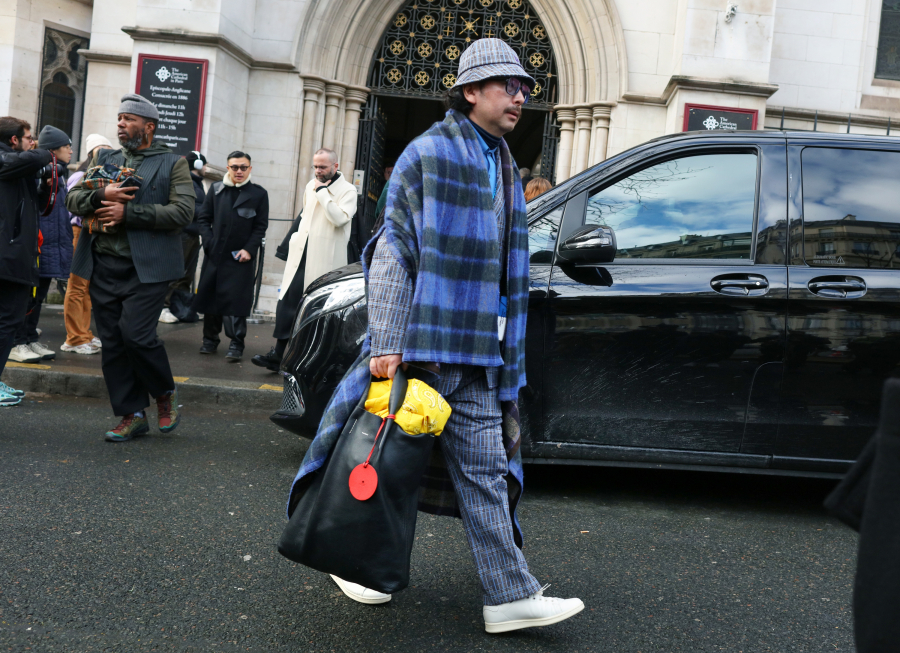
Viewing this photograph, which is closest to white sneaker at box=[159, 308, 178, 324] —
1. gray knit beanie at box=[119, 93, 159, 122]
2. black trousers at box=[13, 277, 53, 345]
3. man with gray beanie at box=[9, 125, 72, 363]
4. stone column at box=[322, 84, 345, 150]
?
man with gray beanie at box=[9, 125, 72, 363]

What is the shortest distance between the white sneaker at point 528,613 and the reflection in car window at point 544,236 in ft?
6.09

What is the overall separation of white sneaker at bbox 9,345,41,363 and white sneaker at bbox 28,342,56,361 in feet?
0.22

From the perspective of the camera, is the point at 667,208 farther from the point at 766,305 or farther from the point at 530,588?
the point at 530,588

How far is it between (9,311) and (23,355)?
155 centimetres

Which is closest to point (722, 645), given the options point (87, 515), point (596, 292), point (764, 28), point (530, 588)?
point (530, 588)

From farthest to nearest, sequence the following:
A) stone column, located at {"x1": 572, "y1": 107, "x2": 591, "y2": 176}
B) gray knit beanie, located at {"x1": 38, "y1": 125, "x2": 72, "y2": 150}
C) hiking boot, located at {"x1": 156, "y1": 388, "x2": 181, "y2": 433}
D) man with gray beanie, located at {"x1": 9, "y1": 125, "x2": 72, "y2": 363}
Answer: stone column, located at {"x1": 572, "y1": 107, "x2": 591, "y2": 176}, gray knit beanie, located at {"x1": 38, "y1": 125, "x2": 72, "y2": 150}, man with gray beanie, located at {"x1": 9, "y1": 125, "x2": 72, "y2": 363}, hiking boot, located at {"x1": 156, "y1": 388, "x2": 181, "y2": 433}

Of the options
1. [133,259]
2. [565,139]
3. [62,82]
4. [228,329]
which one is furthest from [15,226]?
[62,82]

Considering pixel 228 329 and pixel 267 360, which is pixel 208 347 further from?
pixel 267 360

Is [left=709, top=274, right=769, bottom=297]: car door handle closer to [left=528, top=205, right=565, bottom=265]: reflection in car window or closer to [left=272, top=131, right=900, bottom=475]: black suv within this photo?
[left=272, top=131, right=900, bottom=475]: black suv

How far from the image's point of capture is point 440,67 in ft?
41.0

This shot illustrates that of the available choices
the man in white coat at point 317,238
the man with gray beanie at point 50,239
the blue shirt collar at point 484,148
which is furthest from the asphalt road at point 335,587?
the man in white coat at point 317,238

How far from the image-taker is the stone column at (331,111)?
473 inches

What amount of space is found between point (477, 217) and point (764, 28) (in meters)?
9.41

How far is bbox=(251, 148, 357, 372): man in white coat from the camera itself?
23.2 ft
